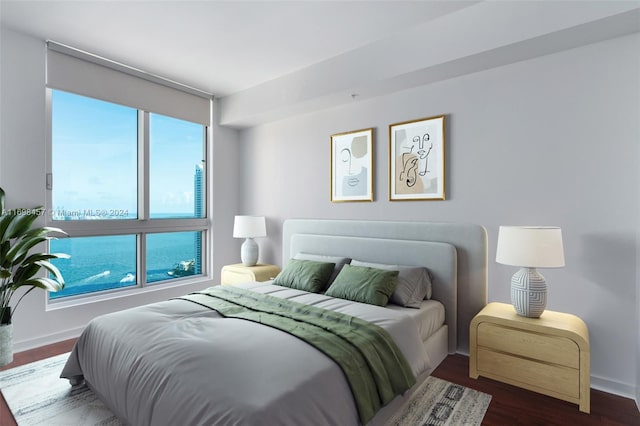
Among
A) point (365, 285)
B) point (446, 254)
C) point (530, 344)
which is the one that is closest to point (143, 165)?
point (365, 285)

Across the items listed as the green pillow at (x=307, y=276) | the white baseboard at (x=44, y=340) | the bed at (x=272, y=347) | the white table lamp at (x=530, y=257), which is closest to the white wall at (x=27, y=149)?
the white baseboard at (x=44, y=340)

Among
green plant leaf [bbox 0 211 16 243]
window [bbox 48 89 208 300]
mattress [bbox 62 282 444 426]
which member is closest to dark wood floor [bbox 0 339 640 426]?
mattress [bbox 62 282 444 426]

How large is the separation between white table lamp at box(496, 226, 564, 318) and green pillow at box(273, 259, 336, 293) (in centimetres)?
150

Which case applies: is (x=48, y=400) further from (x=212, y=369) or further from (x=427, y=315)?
(x=427, y=315)

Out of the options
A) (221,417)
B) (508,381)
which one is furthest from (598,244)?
(221,417)

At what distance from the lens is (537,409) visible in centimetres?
210

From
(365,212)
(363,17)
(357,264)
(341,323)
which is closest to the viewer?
(341,323)

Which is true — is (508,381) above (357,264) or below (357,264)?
below

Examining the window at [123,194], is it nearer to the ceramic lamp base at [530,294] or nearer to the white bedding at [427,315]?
the white bedding at [427,315]

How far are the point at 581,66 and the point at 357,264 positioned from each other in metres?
2.35

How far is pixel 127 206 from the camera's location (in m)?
3.87

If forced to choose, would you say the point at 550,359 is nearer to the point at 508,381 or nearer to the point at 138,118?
the point at 508,381

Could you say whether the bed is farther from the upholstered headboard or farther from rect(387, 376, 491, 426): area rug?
rect(387, 376, 491, 426): area rug

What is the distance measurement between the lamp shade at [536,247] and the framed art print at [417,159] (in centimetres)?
84
